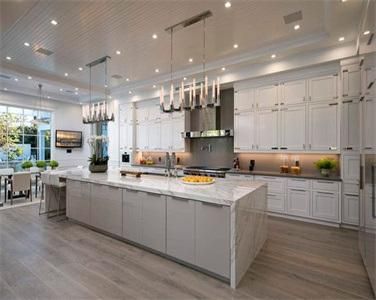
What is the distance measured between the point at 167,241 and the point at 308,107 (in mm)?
3745

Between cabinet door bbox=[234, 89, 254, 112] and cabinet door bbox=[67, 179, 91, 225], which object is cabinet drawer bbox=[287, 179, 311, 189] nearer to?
cabinet door bbox=[234, 89, 254, 112]

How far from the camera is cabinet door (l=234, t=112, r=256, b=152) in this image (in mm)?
5094

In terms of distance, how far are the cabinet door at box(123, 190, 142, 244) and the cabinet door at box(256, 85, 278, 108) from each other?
3.49 metres

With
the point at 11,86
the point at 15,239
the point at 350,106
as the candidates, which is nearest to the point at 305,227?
the point at 350,106

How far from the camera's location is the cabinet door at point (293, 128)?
14.6 feet

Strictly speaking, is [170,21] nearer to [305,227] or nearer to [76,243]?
[76,243]

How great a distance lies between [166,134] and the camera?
6.66 metres

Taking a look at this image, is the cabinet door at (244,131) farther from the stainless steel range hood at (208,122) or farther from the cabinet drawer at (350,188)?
the cabinet drawer at (350,188)

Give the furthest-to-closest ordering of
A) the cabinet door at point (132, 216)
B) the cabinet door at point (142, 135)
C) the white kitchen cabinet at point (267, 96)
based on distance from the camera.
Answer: the cabinet door at point (142, 135) < the white kitchen cabinet at point (267, 96) < the cabinet door at point (132, 216)

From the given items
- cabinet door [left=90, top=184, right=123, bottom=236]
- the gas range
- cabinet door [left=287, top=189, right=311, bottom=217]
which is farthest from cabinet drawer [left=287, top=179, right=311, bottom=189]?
cabinet door [left=90, top=184, right=123, bottom=236]

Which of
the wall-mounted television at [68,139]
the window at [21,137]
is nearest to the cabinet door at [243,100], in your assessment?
the window at [21,137]

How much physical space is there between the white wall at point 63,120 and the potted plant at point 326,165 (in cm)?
893

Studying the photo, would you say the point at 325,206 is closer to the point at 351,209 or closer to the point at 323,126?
the point at 351,209

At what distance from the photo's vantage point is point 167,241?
2.72 m
